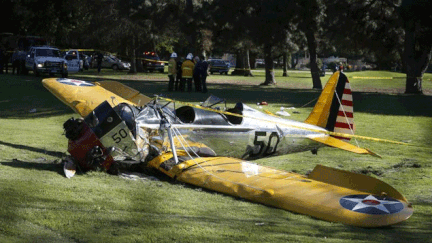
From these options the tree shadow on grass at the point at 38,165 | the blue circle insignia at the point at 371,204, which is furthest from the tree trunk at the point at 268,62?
the blue circle insignia at the point at 371,204

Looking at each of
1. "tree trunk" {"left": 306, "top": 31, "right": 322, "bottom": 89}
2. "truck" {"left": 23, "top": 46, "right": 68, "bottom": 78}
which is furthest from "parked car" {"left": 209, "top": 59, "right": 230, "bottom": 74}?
"truck" {"left": 23, "top": 46, "right": 68, "bottom": 78}

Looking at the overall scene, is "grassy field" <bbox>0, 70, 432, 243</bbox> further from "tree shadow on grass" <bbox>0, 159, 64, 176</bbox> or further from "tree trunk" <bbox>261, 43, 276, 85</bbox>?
"tree trunk" <bbox>261, 43, 276, 85</bbox>

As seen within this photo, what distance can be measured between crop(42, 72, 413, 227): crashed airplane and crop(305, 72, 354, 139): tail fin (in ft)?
0.07

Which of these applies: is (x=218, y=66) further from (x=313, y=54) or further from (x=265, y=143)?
(x=265, y=143)

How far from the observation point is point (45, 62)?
40938mm

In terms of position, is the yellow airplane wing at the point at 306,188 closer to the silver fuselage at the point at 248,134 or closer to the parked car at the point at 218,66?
the silver fuselage at the point at 248,134

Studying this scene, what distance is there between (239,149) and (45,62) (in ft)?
102

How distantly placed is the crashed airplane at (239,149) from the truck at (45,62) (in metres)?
27.5

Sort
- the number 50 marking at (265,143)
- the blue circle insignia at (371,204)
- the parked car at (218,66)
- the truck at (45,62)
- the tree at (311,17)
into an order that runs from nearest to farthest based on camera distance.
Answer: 1. the blue circle insignia at (371,204)
2. the number 50 marking at (265,143)
3. the tree at (311,17)
4. the truck at (45,62)
5. the parked car at (218,66)

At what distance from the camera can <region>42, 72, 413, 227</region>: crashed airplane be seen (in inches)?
363

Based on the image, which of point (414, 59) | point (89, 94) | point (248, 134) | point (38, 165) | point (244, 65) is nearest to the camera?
point (38, 165)

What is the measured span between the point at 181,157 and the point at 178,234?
3875mm

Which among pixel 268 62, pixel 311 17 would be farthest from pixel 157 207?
pixel 268 62

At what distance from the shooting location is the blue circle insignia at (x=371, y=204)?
878 cm
